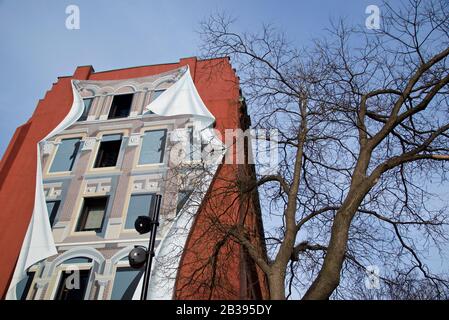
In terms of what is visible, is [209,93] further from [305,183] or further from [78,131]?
[305,183]

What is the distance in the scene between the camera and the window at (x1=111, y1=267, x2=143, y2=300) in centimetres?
1056

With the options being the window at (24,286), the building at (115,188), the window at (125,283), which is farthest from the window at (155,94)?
the window at (24,286)

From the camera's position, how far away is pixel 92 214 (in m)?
12.7

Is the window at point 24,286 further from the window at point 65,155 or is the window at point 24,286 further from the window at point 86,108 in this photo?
the window at point 86,108

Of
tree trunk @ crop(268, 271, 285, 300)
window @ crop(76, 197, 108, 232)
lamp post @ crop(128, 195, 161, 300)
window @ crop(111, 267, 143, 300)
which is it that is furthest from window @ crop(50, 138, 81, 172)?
tree trunk @ crop(268, 271, 285, 300)

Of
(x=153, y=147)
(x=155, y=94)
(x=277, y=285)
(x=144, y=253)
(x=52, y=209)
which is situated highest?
(x=155, y=94)

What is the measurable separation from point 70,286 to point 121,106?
7626 millimetres

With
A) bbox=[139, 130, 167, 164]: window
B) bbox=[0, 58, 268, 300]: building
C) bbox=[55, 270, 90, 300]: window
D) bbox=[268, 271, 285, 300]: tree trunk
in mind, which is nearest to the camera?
bbox=[268, 271, 285, 300]: tree trunk

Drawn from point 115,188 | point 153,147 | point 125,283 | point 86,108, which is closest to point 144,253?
point 125,283

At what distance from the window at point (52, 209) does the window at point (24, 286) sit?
1.72m

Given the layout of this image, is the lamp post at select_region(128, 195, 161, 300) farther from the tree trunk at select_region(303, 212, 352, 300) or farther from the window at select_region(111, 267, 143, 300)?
the window at select_region(111, 267, 143, 300)

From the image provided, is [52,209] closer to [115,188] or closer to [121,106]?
[115,188]

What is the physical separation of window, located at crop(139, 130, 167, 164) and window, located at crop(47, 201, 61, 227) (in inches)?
125
